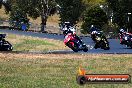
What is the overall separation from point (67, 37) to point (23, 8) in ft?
138

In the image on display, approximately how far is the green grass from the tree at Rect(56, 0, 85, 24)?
1947 inches

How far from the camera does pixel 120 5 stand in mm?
62750

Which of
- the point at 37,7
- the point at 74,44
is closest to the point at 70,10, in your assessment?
the point at 37,7

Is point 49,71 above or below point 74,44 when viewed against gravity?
above

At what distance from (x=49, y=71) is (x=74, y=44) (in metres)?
14.0

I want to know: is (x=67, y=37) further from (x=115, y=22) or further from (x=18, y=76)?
(x=115, y=22)

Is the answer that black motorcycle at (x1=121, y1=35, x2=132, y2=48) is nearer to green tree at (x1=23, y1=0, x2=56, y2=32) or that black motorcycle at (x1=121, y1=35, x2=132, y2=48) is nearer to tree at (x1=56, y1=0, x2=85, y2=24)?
tree at (x1=56, y1=0, x2=85, y2=24)

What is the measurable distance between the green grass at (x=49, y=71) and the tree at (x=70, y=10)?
49.5 m

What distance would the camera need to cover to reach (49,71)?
16922 millimetres

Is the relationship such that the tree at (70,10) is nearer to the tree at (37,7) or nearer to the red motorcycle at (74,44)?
the tree at (37,7)

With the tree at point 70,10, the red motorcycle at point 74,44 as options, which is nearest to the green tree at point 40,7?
the tree at point 70,10

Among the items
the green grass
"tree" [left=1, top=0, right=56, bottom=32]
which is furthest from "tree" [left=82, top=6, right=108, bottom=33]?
the green grass

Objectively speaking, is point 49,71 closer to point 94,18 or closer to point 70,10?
point 94,18

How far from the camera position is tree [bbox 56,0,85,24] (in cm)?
7075
